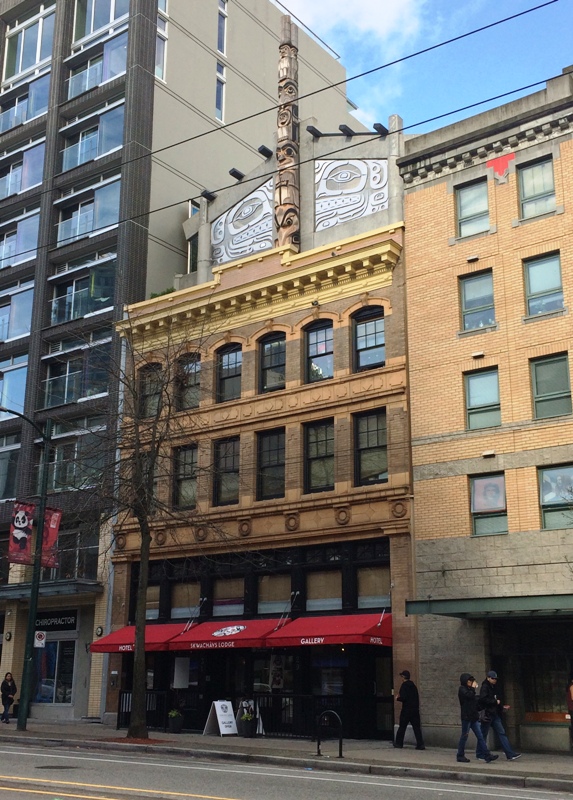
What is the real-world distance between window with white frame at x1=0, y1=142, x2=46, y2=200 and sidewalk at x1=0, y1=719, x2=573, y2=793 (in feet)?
79.5

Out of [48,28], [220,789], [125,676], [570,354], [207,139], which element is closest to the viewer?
[220,789]

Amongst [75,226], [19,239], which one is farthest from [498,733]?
[19,239]

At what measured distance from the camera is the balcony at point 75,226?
38031 millimetres

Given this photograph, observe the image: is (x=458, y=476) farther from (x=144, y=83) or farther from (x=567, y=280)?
(x=144, y=83)

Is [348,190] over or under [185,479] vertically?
over

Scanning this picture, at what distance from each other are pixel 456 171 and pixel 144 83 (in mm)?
16973

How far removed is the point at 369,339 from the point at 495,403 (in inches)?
191

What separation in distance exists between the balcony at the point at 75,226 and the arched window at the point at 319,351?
1279 cm

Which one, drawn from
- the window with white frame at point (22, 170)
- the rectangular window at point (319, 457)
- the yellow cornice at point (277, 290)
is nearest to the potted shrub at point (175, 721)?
the rectangular window at point (319, 457)

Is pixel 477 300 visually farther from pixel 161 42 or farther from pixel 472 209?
pixel 161 42

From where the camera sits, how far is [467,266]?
84.4 ft

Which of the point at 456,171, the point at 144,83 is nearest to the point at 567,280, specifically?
the point at 456,171

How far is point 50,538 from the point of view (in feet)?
94.3

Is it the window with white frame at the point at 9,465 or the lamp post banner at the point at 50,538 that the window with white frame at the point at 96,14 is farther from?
the lamp post banner at the point at 50,538
